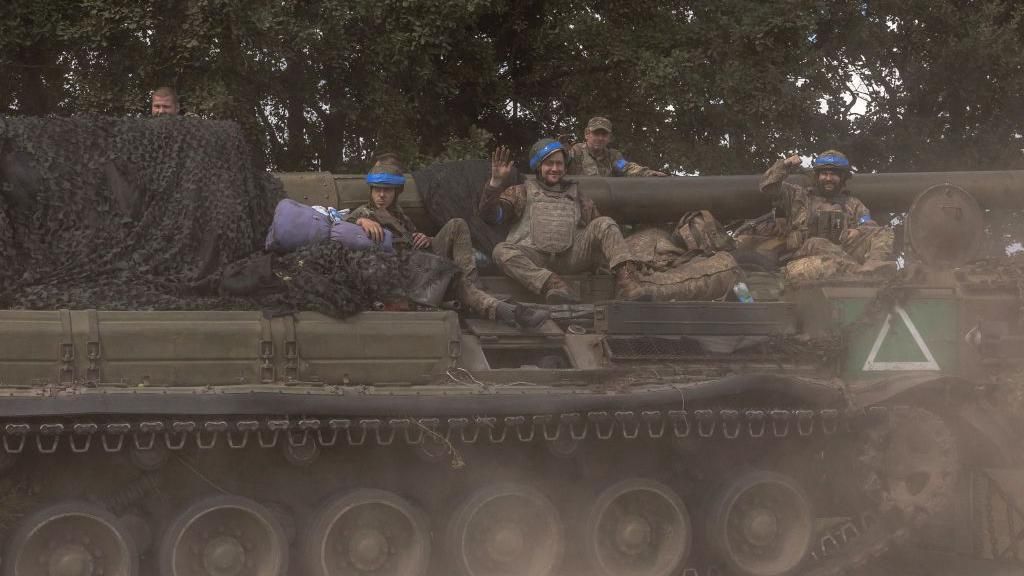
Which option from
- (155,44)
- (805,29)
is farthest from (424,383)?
(805,29)

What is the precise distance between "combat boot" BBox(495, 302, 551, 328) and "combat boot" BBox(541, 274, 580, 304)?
0.55 m

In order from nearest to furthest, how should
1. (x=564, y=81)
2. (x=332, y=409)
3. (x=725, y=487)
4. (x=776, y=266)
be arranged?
1. (x=332, y=409)
2. (x=725, y=487)
3. (x=776, y=266)
4. (x=564, y=81)

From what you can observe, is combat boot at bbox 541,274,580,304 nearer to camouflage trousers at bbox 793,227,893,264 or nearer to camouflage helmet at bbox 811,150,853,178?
camouflage trousers at bbox 793,227,893,264

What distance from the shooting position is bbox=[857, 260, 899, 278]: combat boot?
448 inches

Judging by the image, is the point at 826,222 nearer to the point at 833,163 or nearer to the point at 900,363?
the point at 833,163

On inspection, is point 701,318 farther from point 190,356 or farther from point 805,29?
point 805,29

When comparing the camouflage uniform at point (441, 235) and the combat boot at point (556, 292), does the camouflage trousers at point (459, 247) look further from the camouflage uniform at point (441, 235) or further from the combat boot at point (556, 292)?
the combat boot at point (556, 292)

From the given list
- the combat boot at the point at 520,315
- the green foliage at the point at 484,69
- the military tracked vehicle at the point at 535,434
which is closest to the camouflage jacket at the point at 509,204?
the military tracked vehicle at the point at 535,434

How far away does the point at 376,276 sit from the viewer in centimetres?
987

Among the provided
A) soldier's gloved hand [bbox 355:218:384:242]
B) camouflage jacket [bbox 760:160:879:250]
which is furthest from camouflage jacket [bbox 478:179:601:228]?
camouflage jacket [bbox 760:160:879:250]

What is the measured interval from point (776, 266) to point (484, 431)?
3777 mm

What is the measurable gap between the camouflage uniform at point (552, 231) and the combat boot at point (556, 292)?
0.83 feet

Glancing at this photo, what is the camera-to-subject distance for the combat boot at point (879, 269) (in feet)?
37.3

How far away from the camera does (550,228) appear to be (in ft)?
38.0
